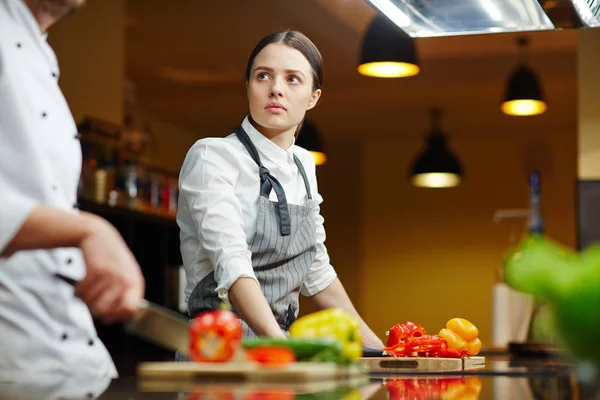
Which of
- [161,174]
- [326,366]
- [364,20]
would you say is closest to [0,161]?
[326,366]

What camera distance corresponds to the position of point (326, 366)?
1.29 metres

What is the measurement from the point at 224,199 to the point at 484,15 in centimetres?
102

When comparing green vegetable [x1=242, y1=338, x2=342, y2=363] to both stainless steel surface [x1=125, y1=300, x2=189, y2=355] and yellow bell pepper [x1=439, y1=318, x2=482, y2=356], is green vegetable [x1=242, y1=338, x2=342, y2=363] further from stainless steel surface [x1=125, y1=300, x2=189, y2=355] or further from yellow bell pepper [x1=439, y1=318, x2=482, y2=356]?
yellow bell pepper [x1=439, y1=318, x2=482, y2=356]

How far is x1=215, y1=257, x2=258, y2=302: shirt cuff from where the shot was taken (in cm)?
171

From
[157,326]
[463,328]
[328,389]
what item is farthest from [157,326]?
[463,328]

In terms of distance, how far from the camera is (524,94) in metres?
6.19

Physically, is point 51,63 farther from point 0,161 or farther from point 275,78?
point 275,78

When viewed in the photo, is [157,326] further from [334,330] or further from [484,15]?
[484,15]

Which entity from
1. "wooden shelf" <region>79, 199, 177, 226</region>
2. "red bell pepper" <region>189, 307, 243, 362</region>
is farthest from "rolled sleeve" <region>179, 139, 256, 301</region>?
"wooden shelf" <region>79, 199, 177, 226</region>

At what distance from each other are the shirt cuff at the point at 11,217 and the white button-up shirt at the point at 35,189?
145 millimetres

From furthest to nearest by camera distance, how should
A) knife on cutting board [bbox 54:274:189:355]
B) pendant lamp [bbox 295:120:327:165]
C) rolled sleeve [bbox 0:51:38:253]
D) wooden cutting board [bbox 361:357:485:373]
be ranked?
pendant lamp [bbox 295:120:327:165], wooden cutting board [bbox 361:357:485:373], rolled sleeve [bbox 0:51:38:253], knife on cutting board [bbox 54:274:189:355]

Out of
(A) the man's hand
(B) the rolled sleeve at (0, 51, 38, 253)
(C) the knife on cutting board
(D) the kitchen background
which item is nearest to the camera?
(A) the man's hand

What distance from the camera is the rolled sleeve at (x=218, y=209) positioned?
1728 mm

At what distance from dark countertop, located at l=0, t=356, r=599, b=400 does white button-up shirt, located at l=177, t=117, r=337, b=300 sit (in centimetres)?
33
